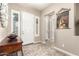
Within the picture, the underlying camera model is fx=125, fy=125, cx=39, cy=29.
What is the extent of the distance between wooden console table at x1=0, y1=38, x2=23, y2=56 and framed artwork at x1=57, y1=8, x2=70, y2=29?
2.62 feet

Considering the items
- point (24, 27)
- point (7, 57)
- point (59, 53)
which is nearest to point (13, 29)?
point (24, 27)

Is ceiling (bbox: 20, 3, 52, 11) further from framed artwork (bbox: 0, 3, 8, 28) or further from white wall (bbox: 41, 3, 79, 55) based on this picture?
framed artwork (bbox: 0, 3, 8, 28)

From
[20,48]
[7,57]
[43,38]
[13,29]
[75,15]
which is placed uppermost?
[75,15]

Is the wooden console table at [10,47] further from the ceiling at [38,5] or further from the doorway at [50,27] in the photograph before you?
the ceiling at [38,5]

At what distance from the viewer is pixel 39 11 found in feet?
7.70

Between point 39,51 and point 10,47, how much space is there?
1.76ft

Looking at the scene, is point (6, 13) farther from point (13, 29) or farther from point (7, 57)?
point (7, 57)

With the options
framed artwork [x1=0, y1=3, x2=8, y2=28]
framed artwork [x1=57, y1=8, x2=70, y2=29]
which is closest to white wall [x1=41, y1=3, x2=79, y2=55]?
framed artwork [x1=57, y1=8, x2=70, y2=29]

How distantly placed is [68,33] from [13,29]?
1000 millimetres

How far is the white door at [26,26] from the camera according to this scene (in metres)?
2.34

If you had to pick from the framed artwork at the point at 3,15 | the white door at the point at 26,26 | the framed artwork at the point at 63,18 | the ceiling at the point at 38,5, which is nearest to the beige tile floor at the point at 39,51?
the white door at the point at 26,26

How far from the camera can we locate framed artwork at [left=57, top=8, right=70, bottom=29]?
2.29m

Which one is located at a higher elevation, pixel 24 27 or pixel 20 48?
pixel 24 27

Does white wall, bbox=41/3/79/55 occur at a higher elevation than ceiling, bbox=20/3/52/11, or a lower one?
lower
